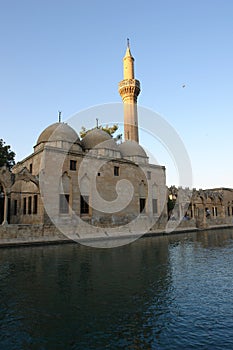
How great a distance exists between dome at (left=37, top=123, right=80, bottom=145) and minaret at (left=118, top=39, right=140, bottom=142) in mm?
10470

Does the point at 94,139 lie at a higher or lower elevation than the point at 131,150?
higher

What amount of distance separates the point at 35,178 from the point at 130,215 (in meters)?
11.5

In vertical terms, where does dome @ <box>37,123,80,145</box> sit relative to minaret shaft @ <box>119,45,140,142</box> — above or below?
below

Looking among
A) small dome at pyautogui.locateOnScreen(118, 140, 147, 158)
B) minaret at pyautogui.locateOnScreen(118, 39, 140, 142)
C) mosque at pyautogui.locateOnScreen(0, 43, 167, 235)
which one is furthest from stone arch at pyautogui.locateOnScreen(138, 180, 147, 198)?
minaret at pyautogui.locateOnScreen(118, 39, 140, 142)

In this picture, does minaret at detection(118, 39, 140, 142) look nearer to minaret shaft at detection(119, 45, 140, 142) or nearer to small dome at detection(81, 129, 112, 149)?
minaret shaft at detection(119, 45, 140, 142)

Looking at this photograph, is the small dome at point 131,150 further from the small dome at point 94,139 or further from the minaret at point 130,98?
the small dome at point 94,139

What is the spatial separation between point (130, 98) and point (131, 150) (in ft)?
26.9

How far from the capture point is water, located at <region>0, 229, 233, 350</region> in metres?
5.24

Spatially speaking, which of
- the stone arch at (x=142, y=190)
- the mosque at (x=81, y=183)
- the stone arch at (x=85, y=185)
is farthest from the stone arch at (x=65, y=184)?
the stone arch at (x=142, y=190)

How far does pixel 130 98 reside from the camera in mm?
36688

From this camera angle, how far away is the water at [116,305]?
5238 millimetres

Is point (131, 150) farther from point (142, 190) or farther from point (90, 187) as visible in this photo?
point (90, 187)

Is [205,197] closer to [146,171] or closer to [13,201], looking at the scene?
[146,171]

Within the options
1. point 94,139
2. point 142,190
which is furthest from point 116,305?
point 142,190
